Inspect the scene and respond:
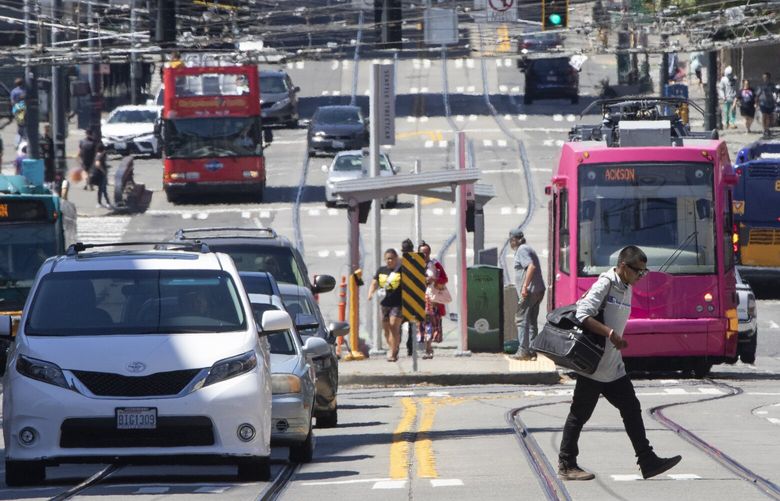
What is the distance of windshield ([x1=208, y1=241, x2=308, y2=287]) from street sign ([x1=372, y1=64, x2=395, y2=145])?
21.7ft

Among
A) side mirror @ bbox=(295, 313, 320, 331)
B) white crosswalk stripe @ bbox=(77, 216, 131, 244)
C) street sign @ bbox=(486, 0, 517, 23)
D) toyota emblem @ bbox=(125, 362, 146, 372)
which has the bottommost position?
white crosswalk stripe @ bbox=(77, 216, 131, 244)

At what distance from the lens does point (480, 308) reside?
25.8 m

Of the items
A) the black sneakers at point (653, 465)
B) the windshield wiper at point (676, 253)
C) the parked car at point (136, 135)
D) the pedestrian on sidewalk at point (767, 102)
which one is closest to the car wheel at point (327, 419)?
the black sneakers at point (653, 465)

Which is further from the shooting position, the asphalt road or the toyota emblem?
the toyota emblem

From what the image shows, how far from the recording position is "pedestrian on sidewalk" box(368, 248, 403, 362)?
24141 mm

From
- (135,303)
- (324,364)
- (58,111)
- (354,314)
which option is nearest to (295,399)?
(135,303)

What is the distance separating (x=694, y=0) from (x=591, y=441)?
151 ft

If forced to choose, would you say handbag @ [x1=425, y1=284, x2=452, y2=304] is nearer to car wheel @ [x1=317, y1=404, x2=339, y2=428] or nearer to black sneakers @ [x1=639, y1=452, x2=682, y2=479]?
car wheel @ [x1=317, y1=404, x2=339, y2=428]

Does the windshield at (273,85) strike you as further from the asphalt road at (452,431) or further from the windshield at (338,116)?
the asphalt road at (452,431)

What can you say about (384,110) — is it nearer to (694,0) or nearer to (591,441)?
(591,441)

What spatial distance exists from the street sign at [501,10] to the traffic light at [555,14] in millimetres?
9718

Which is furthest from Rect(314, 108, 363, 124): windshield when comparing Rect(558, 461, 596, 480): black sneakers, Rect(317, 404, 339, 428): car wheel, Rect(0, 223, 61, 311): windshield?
Rect(558, 461, 596, 480): black sneakers

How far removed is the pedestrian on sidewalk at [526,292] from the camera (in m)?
23.9

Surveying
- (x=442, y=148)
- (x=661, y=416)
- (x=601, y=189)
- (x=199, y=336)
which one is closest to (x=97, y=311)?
(x=199, y=336)
